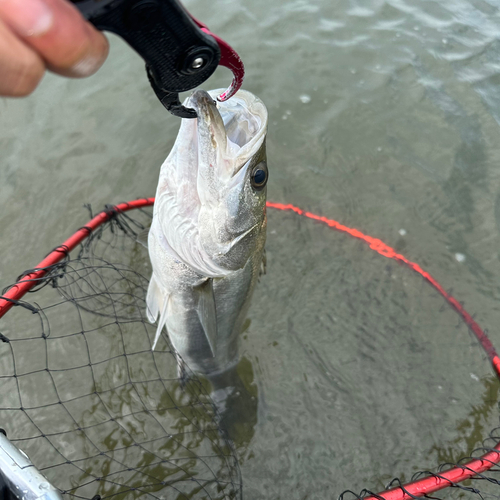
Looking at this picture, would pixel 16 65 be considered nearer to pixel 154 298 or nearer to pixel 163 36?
pixel 163 36

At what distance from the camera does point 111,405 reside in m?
3.63

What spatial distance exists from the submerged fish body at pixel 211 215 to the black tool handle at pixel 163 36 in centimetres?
58

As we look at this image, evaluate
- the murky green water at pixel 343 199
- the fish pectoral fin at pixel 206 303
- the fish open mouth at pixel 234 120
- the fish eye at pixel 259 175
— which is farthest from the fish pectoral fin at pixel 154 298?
the murky green water at pixel 343 199

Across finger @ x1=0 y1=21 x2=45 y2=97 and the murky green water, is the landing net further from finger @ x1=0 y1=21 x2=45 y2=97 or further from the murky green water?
finger @ x1=0 y1=21 x2=45 y2=97

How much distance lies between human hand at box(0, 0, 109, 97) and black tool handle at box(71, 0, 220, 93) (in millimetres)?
102

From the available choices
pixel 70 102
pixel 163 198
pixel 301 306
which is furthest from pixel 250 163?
pixel 70 102

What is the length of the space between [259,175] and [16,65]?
1422 mm

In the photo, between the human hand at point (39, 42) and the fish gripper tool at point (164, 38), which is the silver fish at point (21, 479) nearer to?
the human hand at point (39, 42)

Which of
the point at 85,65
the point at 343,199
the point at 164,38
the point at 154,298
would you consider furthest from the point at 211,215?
the point at 343,199

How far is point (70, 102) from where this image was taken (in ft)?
17.8

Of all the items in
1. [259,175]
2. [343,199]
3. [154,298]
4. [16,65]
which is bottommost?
[343,199]

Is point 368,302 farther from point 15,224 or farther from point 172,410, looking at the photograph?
point 15,224

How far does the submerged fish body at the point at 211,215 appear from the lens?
2076 mm

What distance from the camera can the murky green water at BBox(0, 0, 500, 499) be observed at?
12.1 feet
